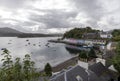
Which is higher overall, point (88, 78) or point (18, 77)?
point (18, 77)

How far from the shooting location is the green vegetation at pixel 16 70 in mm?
5375

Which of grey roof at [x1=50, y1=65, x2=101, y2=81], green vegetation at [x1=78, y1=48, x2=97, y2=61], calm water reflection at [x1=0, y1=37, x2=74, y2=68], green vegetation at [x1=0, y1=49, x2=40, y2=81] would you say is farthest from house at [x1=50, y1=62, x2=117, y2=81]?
calm water reflection at [x1=0, y1=37, x2=74, y2=68]

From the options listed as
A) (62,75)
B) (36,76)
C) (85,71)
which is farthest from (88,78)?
(36,76)

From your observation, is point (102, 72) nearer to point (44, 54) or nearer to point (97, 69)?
point (97, 69)

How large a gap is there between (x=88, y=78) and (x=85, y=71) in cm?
101

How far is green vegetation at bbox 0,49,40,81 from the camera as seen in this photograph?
5.38 meters

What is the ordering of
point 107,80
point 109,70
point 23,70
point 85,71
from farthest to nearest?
point 109,70
point 107,80
point 85,71
point 23,70

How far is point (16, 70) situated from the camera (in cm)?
556

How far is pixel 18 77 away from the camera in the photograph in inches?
224

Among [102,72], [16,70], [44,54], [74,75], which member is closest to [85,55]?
[102,72]

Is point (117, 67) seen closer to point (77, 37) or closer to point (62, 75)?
point (62, 75)

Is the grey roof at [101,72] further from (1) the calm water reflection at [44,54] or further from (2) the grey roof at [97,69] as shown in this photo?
(1) the calm water reflection at [44,54]

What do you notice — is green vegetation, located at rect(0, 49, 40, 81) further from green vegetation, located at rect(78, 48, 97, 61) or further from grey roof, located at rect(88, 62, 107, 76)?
green vegetation, located at rect(78, 48, 97, 61)

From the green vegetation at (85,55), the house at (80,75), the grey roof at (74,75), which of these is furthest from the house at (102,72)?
the green vegetation at (85,55)
